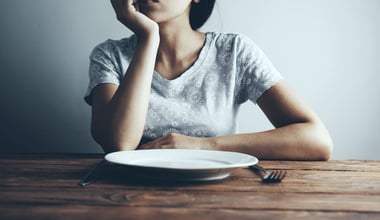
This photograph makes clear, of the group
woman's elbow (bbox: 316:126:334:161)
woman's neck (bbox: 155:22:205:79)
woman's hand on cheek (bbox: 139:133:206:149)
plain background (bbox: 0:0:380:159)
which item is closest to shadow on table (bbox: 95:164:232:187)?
woman's hand on cheek (bbox: 139:133:206:149)

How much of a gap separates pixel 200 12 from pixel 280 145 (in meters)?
0.70

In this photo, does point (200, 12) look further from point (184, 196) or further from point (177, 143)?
point (184, 196)

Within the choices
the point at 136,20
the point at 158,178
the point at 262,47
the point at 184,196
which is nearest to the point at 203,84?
the point at 136,20

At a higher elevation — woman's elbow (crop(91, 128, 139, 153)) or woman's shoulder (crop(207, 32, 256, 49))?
woman's shoulder (crop(207, 32, 256, 49))

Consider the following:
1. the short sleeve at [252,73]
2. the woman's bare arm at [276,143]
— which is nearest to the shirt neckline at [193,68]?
the short sleeve at [252,73]

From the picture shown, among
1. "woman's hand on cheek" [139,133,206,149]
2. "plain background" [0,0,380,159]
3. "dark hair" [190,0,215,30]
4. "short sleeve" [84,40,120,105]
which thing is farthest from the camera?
"plain background" [0,0,380,159]

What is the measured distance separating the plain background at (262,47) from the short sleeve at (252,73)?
312 mm

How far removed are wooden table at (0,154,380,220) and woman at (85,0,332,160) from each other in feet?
0.83

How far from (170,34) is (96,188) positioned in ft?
3.07

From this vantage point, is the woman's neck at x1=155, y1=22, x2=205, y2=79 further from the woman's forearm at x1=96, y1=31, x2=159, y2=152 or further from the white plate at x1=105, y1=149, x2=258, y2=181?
the white plate at x1=105, y1=149, x2=258, y2=181

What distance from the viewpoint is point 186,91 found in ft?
4.86

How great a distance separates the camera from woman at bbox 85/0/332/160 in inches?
47.4

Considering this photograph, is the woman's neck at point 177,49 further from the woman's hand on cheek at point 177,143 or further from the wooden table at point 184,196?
the wooden table at point 184,196

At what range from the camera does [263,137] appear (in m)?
1.21
